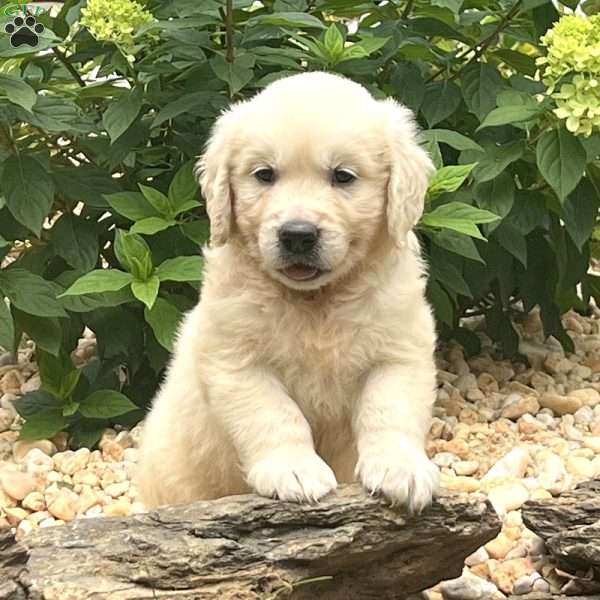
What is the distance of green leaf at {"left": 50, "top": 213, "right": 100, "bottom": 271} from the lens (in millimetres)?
4625

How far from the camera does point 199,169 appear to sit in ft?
11.6

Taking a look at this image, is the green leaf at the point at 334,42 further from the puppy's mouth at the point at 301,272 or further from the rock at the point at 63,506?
the rock at the point at 63,506

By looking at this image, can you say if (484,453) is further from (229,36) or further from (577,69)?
(229,36)

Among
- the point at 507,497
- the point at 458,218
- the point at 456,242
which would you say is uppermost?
the point at 458,218

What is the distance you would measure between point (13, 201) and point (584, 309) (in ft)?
10.0

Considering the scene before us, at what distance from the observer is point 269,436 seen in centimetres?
304

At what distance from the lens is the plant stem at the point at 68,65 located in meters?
4.75

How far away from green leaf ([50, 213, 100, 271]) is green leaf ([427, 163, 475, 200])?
1.43 m

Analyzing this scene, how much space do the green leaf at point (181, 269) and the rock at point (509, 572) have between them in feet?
4.71

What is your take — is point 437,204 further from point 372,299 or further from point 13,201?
point 13,201

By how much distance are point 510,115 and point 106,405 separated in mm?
1978

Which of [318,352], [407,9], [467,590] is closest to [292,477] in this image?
[318,352]

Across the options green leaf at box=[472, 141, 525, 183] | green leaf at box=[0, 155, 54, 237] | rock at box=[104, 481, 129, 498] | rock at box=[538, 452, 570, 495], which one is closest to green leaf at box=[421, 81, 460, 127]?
green leaf at box=[472, 141, 525, 183]

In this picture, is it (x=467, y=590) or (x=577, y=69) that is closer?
(x=467, y=590)
